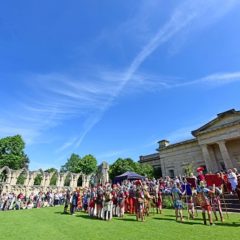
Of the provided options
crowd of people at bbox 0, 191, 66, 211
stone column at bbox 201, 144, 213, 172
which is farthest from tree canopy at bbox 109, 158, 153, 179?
crowd of people at bbox 0, 191, 66, 211

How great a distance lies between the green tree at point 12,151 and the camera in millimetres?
56891

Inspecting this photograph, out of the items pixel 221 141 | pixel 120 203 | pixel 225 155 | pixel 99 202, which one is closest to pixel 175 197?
pixel 120 203

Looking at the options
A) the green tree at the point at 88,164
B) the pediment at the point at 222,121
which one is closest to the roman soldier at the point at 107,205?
the pediment at the point at 222,121

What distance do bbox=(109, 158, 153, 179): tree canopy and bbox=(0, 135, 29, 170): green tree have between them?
29062 mm

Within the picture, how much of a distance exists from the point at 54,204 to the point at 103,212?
56.9 feet

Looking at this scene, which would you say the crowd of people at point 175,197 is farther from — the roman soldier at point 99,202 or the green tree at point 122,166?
the green tree at point 122,166

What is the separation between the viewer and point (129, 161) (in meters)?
48.0

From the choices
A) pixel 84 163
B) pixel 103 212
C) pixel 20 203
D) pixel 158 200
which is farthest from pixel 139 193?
pixel 84 163

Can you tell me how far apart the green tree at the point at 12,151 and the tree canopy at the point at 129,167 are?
95.3 feet

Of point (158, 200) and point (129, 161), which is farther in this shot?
point (129, 161)

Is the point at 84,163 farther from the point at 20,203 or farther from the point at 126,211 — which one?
the point at 126,211

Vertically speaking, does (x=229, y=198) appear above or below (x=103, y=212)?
above

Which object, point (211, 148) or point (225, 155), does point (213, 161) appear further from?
point (225, 155)

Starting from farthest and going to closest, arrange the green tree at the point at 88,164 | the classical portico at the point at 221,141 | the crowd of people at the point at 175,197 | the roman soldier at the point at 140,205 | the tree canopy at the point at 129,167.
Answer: the green tree at the point at 88,164, the tree canopy at the point at 129,167, the classical portico at the point at 221,141, the roman soldier at the point at 140,205, the crowd of people at the point at 175,197
